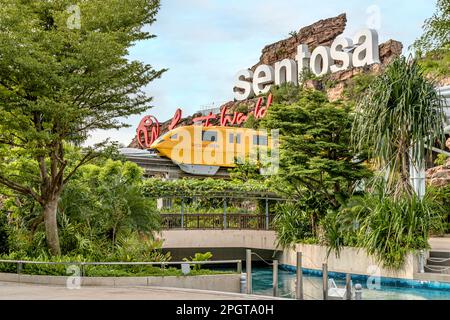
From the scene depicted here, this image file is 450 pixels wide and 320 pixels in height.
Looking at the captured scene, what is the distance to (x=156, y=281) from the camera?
13203 mm

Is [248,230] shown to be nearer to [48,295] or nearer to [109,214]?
[109,214]

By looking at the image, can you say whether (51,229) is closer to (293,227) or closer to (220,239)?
(293,227)

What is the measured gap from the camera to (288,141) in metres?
22.2

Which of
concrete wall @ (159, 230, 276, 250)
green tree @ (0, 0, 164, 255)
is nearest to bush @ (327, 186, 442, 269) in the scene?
green tree @ (0, 0, 164, 255)

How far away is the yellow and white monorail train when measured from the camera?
133ft

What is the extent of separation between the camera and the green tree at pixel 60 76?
13992 millimetres

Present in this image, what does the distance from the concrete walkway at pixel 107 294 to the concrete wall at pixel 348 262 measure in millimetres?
7382

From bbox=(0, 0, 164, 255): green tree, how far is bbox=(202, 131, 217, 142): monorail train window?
2559 cm

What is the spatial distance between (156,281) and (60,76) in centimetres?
489

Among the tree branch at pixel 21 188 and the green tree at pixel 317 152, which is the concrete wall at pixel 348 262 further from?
the tree branch at pixel 21 188

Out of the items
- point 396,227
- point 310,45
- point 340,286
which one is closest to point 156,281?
point 340,286
